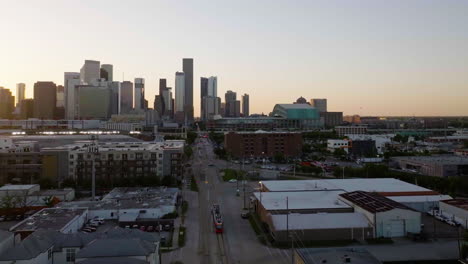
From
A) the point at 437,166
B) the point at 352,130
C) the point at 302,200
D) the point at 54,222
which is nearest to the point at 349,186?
the point at 302,200

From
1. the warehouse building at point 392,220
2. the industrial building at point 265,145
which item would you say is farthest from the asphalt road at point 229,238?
the industrial building at point 265,145

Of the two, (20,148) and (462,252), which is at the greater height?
(20,148)

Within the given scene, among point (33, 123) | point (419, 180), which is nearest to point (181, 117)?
point (33, 123)

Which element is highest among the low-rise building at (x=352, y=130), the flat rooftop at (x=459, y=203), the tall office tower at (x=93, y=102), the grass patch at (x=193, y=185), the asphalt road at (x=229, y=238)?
the tall office tower at (x=93, y=102)

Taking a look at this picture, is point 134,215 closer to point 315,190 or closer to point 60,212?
point 60,212

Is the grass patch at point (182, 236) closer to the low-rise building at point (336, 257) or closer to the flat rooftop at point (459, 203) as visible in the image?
the low-rise building at point (336, 257)

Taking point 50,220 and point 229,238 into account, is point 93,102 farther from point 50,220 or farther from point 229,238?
point 229,238

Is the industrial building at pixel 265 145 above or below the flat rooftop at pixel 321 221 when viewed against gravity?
above

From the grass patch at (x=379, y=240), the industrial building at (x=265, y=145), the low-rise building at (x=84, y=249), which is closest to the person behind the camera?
the low-rise building at (x=84, y=249)
